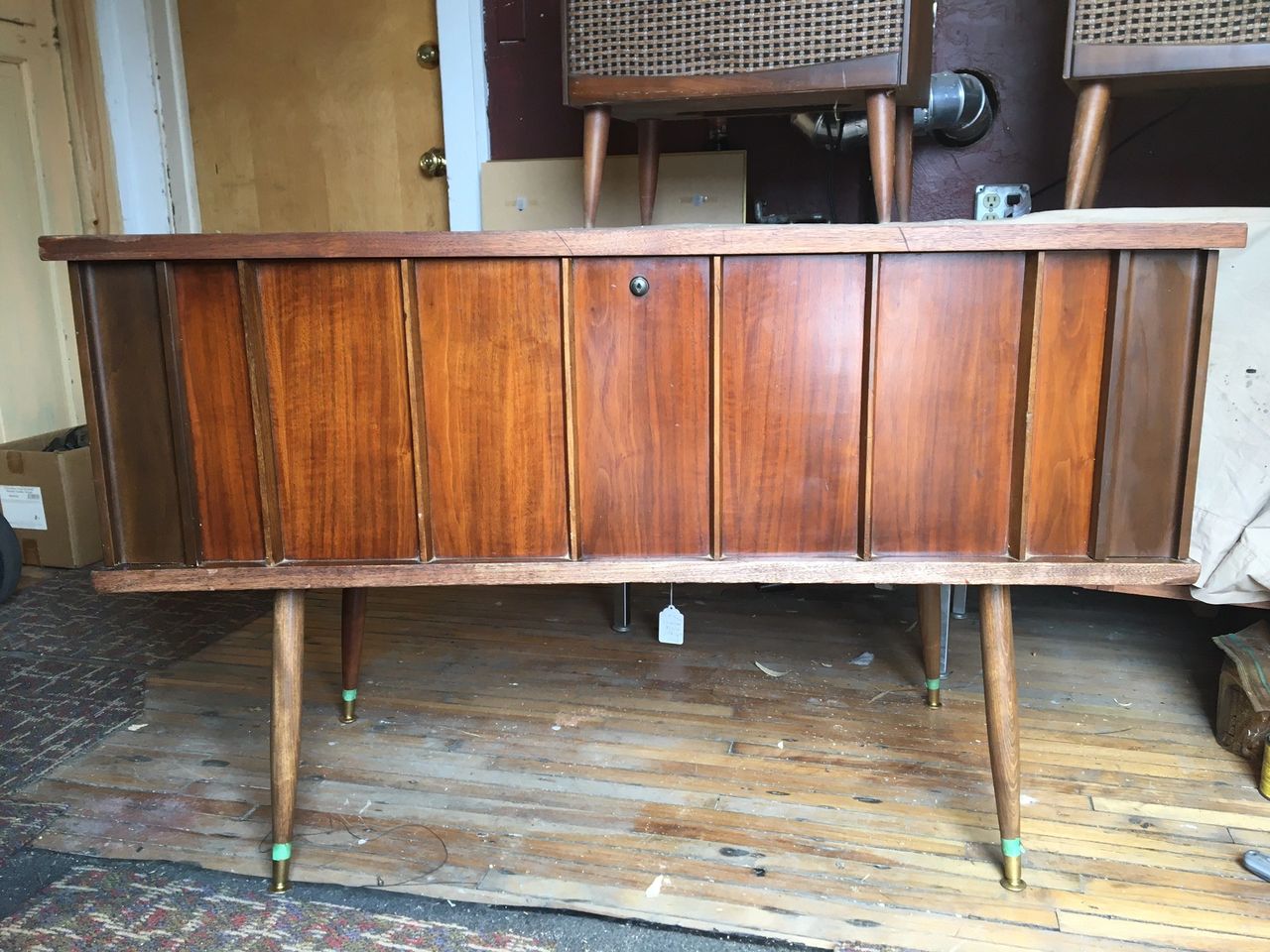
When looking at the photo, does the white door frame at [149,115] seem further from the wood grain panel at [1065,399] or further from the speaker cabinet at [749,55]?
the wood grain panel at [1065,399]

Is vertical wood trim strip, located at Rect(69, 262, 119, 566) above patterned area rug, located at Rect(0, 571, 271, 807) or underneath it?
above

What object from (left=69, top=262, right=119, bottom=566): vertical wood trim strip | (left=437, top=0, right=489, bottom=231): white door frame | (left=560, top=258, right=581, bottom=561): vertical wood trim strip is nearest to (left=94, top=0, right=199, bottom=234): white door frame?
(left=437, top=0, right=489, bottom=231): white door frame

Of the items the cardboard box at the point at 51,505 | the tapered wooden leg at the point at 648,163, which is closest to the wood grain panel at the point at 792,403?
the tapered wooden leg at the point at 648,163

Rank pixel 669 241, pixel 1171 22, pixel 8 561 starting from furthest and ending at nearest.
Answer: pixel 8 561, pixel 1171 22, pixel 669 241

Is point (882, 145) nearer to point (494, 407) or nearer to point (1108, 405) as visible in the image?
point (1108, 405)

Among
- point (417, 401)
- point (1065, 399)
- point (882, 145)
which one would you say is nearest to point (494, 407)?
point (417, 401)

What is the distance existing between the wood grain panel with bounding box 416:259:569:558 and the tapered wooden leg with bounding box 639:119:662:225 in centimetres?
118

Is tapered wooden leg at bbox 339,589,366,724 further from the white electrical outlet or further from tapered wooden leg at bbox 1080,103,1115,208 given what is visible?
the white electrical outlet

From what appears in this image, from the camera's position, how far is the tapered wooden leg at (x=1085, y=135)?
161 cm

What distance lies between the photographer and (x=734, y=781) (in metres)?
1.52

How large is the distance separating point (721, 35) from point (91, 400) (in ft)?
3.83

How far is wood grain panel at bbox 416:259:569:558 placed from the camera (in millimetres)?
1056

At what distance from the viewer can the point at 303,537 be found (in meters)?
1.12

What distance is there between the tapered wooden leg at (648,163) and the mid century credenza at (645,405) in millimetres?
1181
